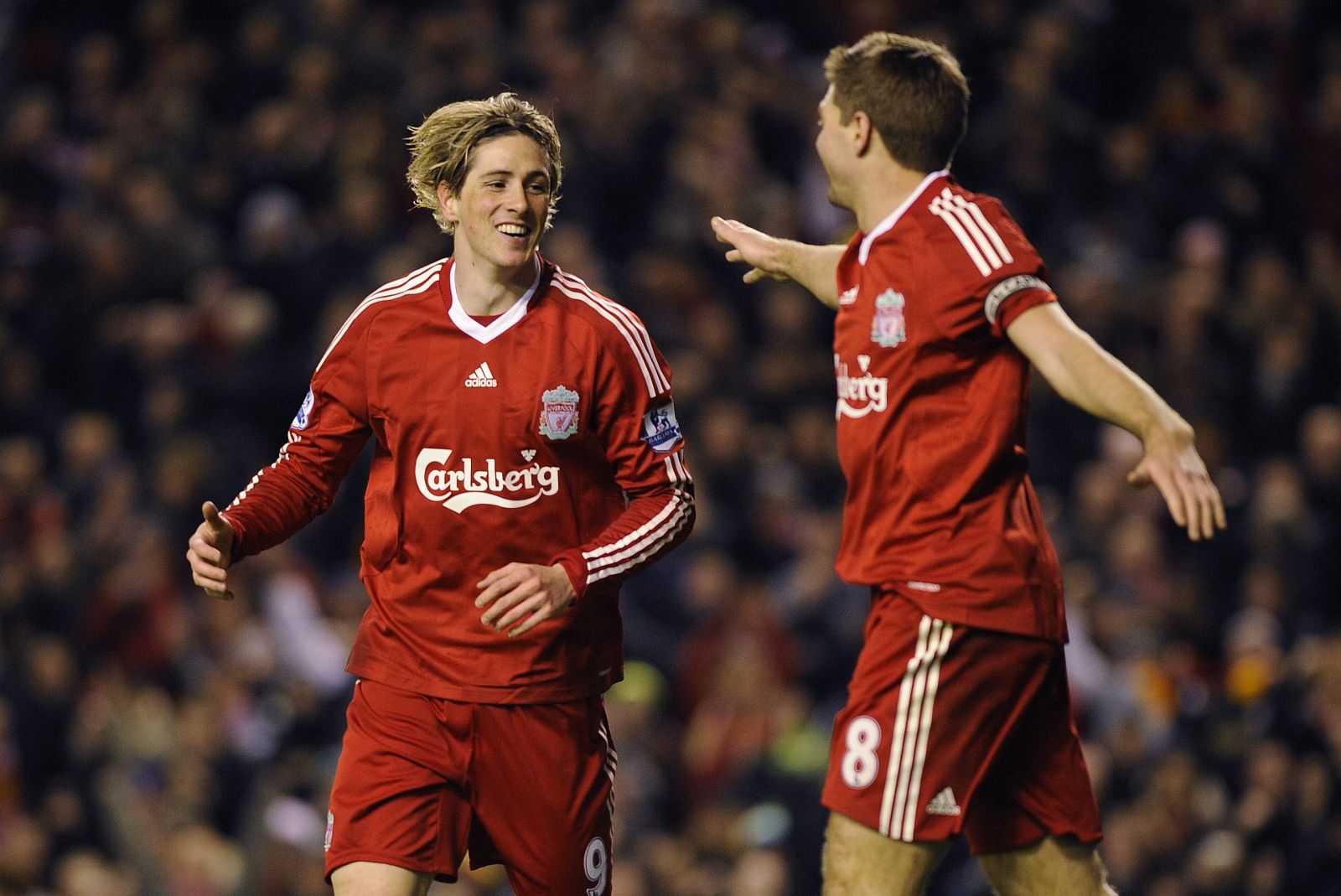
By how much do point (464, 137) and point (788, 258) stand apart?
33.3 inches

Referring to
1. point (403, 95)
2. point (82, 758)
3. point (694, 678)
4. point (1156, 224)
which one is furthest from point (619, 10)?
point (82, 758)

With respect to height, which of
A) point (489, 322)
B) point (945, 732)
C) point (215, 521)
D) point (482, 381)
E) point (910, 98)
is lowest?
point (945, 732)

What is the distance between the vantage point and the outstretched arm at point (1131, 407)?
12.2 ft

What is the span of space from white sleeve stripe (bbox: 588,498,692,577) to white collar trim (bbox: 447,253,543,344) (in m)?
0.59

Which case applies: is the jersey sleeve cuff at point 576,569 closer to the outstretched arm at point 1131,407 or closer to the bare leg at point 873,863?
the bare leg at point 873,863

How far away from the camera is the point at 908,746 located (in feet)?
13.4

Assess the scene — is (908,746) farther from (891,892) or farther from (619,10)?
(619,10)

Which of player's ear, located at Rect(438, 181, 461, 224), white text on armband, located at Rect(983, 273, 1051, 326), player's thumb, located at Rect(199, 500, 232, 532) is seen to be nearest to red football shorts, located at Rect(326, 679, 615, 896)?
player's thumb, located at Rect(199, 500, 232, 532)

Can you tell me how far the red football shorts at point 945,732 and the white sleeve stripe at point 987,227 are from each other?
2.51ft

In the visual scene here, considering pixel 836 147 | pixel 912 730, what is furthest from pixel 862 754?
pixel 836 147

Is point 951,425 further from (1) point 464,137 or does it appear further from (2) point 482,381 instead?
(1) point 464,137

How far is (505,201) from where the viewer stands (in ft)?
15.3

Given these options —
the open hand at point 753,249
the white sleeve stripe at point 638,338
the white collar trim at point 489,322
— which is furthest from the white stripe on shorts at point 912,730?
the white collar trim at point 489,322

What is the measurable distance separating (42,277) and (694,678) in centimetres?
431
